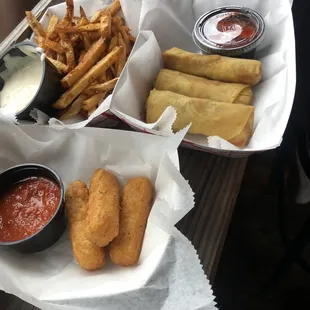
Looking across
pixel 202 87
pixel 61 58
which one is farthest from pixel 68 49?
pixel 202 87

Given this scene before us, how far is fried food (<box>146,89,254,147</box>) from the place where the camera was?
3.99ft

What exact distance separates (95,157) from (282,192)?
0.76 metres

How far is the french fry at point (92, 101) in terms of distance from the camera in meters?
1.29

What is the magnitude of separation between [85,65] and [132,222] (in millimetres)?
502

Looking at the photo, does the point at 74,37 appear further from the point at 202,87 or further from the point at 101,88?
the point at 202,87

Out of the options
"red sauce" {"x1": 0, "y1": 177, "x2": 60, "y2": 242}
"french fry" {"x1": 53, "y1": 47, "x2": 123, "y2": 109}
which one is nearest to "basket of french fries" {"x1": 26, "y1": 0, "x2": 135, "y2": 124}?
"french fry" {"x1": 53, "y1": 47, "x2": 123, "y2": 109}

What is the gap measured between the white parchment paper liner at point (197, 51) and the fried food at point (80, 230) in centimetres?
22

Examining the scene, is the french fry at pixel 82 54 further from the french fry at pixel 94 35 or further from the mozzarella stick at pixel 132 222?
the mozzarella stick at pixel 132 222

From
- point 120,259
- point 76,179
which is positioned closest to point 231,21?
point 76,179

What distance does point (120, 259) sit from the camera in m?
1.01

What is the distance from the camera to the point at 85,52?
1399mm

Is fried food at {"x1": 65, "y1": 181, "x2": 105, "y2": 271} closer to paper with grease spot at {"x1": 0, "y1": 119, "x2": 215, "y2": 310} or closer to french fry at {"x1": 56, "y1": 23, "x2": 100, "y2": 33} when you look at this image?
paper with grease spot at {"x1": 0, "y1": 119, "x2": 215, "y2": 310}

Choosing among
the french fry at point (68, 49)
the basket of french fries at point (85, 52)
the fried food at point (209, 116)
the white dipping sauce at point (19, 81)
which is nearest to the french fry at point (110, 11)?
the basket of french fries at point (85, 52)

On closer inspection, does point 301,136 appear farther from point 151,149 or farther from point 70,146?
point 70,146
